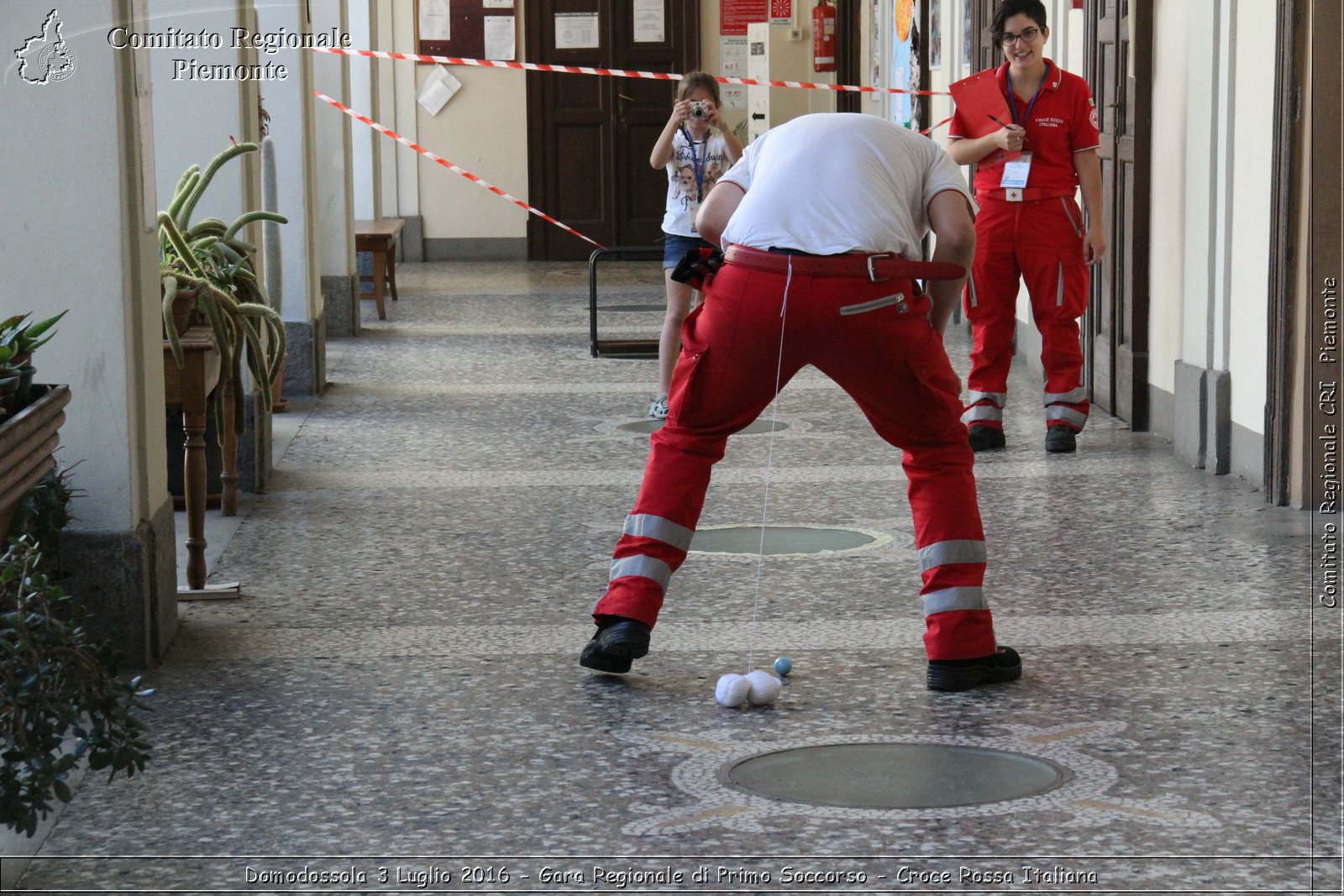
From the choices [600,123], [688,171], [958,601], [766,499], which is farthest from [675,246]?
[600,123]

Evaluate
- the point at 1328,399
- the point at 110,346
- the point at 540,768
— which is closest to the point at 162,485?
the point at 110,346

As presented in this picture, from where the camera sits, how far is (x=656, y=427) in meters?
7.87

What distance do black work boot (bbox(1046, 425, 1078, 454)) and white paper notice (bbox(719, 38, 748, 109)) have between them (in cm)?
1149

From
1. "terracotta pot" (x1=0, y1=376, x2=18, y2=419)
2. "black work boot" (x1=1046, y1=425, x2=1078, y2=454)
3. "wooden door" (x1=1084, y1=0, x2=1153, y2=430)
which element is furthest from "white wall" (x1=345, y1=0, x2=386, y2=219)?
"terracotta pot" (x1=0, y1=376, x2=18, y2=419)

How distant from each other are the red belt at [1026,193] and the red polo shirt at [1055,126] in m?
0.02

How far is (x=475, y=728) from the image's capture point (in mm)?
3742

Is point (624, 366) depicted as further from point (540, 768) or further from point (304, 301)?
point (540, 768)

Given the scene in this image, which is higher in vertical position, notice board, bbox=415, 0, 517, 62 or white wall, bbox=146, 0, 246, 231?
notice board, bbox=415, 0, 517, 62

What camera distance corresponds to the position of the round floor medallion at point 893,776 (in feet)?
10.8

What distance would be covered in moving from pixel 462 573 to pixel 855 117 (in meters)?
1.90

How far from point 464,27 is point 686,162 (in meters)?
10.6

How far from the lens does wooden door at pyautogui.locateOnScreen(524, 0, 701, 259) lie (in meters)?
18.0

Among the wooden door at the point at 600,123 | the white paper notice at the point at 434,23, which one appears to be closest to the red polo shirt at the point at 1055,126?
the wooden door at the point at 600,123

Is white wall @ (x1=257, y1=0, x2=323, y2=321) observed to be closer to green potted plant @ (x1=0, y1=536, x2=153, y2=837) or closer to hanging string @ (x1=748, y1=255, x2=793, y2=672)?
hanging string @ (x1=748, y1=255, x2=793, y2=672)
